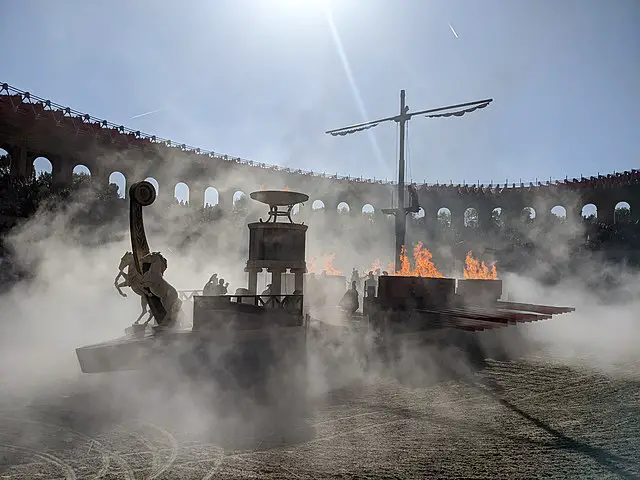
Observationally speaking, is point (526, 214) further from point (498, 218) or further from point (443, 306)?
point (443, 306)

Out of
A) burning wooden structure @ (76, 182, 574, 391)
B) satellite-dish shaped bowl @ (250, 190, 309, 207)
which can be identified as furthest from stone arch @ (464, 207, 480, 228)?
satellite-dish shaped bowl @ (250, 190, 309, 207)

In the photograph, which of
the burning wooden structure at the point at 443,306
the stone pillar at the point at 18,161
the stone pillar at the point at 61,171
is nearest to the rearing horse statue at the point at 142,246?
the burning wooden structure at the point at 443,306

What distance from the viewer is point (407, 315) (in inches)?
587

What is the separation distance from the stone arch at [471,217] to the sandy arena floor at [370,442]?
4452cm

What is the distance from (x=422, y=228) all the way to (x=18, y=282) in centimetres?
3846

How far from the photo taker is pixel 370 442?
745cm

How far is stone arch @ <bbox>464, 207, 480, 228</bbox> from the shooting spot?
53.8 metres

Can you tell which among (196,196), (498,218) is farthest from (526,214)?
(196,196)

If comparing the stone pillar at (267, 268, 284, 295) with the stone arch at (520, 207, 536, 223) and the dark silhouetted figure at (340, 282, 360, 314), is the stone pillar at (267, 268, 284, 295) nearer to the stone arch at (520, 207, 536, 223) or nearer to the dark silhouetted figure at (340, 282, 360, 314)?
the dark silhouetted figure at (340, 282, 360, 314)

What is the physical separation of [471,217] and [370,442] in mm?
50291

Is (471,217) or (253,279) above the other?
(471,217)

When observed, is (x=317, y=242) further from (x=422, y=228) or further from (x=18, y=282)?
(x=18, y=282)

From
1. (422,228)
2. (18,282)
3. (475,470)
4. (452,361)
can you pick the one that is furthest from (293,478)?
(422,228)

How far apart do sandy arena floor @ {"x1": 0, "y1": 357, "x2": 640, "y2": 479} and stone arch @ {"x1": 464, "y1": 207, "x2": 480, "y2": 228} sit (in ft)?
146
